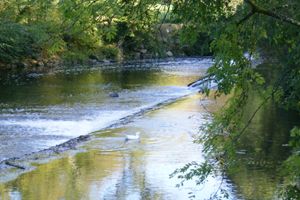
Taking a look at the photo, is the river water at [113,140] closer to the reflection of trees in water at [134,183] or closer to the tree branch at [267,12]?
the reflection of trees in water at [134,183]

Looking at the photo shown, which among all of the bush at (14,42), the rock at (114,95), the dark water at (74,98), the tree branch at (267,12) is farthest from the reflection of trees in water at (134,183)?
the bush at (14,42)

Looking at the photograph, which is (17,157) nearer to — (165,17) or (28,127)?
(28,127)

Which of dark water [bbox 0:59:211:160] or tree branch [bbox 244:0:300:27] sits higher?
tree branch [bbox 244:0:300:27]

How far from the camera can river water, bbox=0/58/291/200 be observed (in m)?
11.4

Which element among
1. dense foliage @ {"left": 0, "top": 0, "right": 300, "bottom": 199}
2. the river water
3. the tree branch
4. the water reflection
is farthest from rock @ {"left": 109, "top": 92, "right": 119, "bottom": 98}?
the tree branch

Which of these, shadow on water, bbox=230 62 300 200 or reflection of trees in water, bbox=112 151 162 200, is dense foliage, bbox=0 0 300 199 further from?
reflection of trees in water, bbox=112 151 162 200

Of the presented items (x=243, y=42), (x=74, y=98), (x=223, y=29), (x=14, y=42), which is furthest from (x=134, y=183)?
(x=14, y=42)

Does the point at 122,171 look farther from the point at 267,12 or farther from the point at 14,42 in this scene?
the point at 14,42

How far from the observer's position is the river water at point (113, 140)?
11.4m

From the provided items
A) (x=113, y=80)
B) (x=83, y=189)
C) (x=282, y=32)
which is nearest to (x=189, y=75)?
(x=113, y=80)

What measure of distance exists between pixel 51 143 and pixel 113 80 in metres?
13.0

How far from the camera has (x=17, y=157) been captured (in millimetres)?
13867

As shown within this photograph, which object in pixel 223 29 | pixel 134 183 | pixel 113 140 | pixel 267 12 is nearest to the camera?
pixel 267 12

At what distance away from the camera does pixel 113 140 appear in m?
15.7
